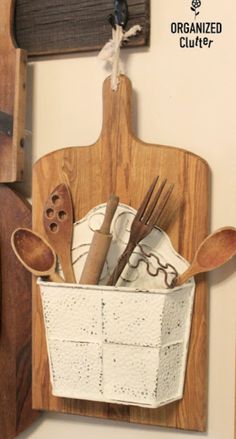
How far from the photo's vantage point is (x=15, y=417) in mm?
839

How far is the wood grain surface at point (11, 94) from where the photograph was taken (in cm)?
81

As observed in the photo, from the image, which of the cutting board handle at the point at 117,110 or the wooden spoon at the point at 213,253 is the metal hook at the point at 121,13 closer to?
the cutting board handle at the point at 117,110

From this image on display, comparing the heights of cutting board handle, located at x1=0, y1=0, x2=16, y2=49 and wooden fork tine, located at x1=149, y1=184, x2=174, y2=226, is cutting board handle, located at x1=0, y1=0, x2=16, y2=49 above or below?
above

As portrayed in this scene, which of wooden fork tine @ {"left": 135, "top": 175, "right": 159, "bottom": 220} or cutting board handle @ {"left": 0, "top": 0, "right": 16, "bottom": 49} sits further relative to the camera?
cutting board handle @ {"left": 0, "top": 0, "right": 16, "bottom": 49}

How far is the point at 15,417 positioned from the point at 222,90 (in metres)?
0.55

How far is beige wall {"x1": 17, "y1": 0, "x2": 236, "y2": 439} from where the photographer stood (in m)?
0.74

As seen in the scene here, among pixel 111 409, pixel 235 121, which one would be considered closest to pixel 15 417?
pixel 111 409

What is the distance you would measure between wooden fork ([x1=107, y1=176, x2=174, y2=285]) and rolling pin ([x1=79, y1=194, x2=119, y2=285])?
0.8 inches

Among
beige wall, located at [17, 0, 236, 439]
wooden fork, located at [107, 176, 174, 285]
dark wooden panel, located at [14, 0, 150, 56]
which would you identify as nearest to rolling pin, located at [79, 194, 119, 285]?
wooden fork, located at [107, 176, 174, 285]

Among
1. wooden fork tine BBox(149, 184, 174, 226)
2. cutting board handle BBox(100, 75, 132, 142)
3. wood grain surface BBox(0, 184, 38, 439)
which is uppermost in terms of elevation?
cutting board handle BBox(100, 75, 132, 142)

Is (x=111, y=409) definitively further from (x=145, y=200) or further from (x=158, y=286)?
(x=145, y=200)

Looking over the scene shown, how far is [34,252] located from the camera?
2.54 ft

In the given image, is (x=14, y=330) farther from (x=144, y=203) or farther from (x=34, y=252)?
(x=144, y=203)

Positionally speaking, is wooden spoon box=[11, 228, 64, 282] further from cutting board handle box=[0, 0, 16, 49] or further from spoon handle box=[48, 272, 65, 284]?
cutting board handle box=[0, 0, 16, 49]
